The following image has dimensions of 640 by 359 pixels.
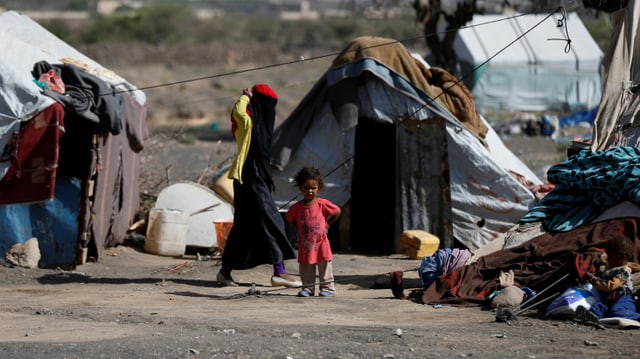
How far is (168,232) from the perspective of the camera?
37.1 ft

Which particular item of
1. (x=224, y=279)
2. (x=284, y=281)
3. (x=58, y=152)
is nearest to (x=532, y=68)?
(x=58, y=152)

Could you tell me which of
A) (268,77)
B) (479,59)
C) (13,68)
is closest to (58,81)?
(13,68)

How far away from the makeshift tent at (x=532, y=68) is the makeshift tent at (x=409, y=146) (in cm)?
1542

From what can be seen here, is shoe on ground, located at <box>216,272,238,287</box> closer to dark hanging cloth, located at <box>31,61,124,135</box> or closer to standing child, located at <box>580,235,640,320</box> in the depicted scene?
dark hanging cloth, located at <box>31,61,124,135</box>

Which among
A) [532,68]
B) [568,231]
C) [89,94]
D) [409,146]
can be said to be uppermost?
[532,68]

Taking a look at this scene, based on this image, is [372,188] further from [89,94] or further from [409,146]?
[89,94]

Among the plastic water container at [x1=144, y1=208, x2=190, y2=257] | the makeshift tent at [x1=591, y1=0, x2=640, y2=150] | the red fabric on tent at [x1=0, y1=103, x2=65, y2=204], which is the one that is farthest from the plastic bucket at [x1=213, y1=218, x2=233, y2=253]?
the makeshift tent at [x1=591, y1=0, x2=640, y2=150]

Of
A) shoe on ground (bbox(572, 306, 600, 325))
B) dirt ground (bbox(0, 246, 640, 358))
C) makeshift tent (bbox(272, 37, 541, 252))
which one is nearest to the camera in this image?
dirt ground (bbox(0, 246, 640, 358))

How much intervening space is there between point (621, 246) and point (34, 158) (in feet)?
15.5

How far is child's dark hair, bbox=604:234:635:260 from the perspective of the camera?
24.1 feet

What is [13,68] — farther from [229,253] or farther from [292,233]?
[292,233]

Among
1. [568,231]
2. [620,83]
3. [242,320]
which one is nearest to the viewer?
[242,320]

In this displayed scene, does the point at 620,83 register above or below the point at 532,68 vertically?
below

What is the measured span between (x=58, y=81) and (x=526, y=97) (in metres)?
19.2
